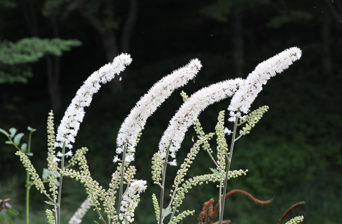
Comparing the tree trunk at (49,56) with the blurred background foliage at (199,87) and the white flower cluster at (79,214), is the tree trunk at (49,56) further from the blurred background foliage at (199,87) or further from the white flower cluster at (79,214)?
the white flower cluster at (79,214)

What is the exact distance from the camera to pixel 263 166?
342 inches

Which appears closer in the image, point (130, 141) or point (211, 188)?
point (130, 141)

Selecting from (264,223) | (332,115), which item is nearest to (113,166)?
(264,223)

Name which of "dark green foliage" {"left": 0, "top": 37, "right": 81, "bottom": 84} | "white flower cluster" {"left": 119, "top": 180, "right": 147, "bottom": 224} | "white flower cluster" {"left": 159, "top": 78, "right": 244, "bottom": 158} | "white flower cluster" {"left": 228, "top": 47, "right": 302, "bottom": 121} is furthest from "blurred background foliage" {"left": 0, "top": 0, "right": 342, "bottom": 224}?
"white flower cluster" {"left": 119, "top": 180, "right": 147, "bottom": 224}

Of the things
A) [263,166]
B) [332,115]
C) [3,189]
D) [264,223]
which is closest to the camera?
[264,223]

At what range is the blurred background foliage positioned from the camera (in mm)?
7609

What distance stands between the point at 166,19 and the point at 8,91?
7.82 metres

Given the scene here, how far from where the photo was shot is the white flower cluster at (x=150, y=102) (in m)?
1.01

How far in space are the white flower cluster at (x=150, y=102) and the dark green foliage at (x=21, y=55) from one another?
486cm

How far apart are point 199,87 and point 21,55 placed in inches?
276

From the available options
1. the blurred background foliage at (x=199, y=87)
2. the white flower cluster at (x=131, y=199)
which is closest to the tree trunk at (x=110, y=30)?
the blurred background foliage at (x=199, y=87)

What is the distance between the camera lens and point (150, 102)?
101 cm

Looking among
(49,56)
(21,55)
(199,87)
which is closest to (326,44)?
(199,87)

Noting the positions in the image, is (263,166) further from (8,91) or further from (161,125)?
(8,91)
